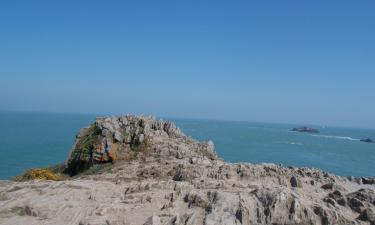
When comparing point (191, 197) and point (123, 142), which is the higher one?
point (123, 142)

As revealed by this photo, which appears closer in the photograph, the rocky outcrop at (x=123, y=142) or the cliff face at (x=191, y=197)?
the cliff face at (x=191, y=197)

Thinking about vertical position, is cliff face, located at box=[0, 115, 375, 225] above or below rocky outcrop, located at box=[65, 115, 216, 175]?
below

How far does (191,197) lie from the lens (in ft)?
76.4

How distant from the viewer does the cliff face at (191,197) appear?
21188 millimetres

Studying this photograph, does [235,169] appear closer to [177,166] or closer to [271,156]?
[177,166]

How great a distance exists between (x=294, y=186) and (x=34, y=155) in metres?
88.4

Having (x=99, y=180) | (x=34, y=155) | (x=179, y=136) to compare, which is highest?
(x=179, y=136)

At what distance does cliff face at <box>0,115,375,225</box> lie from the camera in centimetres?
2119

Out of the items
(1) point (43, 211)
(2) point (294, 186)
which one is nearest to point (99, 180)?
(1) point (43, 211)

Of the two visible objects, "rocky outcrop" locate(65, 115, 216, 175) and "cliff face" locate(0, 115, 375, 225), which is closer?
"cliff face" locate(0, 115, 375, 225)

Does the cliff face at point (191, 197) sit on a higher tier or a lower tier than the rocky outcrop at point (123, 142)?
lower

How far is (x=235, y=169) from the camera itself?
28641 millimetres

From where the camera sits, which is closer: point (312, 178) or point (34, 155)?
point (312, 178)

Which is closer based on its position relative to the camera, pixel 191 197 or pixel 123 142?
pixel 191 197
